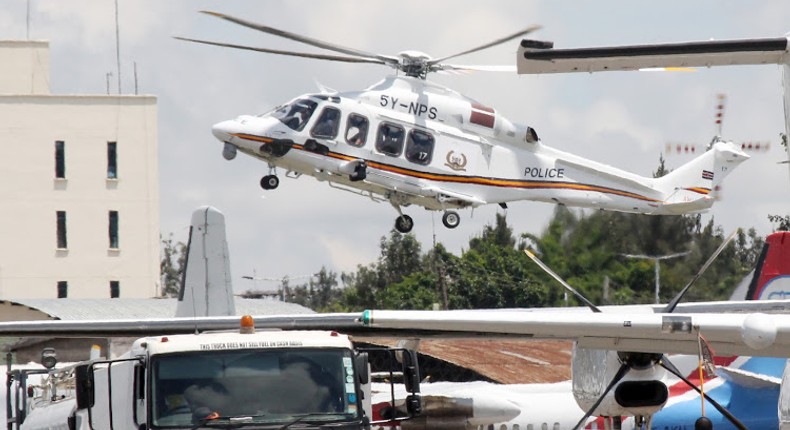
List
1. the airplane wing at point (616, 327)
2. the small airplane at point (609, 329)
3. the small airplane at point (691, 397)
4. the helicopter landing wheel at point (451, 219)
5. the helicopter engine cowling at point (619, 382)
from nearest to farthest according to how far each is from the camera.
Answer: the airplane wing at point (616, 327), the small airplane at point (609, 329), the helicopter engine cowling at point (619, 382), the small airplane at point (691, 397), the helicopter landing wheel at point (451, 219)

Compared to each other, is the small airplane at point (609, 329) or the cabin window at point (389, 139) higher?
the cabin window at point (389, 139)

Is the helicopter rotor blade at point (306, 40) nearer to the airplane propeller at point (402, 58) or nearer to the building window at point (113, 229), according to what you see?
the airplane propeller at point (402, 58)

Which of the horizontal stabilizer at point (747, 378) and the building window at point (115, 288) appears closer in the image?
the horizontal stabilizer at point (747, 378)

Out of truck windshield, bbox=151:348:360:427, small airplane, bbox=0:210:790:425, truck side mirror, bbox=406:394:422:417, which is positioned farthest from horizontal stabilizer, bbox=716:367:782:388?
truck windshield, bbox=151:348:360:427

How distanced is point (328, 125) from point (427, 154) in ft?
8.10

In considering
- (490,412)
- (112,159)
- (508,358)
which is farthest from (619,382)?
(112,159)

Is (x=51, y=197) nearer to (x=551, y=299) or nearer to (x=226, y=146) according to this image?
(x=551, y=299)

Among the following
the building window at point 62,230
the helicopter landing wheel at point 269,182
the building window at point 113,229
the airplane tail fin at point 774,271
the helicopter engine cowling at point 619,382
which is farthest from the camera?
the building window at point 113,229

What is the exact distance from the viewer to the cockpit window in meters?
36.2

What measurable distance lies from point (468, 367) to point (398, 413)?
2341 centimetres

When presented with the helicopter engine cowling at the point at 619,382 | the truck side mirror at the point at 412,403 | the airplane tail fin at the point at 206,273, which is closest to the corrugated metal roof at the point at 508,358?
the airplane tail fin at the point at 206,273

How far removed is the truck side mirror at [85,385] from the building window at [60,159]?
5541cm

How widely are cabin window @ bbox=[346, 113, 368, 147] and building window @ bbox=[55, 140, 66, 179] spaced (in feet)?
118

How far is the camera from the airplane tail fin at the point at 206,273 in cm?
3206
